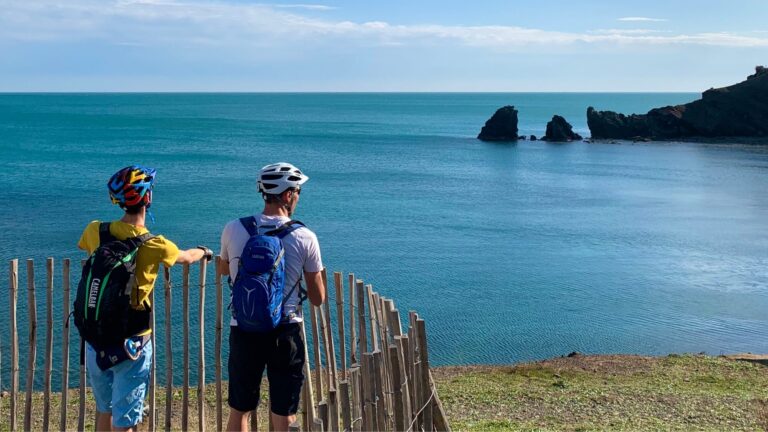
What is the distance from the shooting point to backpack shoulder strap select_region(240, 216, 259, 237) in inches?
202

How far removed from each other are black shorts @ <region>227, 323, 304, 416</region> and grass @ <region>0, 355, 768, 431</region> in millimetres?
3642

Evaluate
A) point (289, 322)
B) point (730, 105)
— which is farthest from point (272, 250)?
point (730, 105)

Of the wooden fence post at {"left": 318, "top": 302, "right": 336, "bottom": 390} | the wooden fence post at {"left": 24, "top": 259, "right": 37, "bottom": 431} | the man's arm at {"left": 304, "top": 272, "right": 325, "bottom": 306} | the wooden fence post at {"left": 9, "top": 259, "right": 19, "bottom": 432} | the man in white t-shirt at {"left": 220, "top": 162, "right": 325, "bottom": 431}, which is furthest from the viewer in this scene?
the wooden fence post at {"left": 9, "top": 259, "right": 19, "bottom": 432}

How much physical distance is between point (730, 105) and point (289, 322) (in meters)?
102

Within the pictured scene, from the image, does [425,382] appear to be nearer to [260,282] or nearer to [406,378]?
[406,378]

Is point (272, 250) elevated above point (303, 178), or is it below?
below

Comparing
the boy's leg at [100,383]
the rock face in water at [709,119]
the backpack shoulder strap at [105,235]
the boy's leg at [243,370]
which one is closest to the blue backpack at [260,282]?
the boy's leg at [243,370]

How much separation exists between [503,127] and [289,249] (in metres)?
105

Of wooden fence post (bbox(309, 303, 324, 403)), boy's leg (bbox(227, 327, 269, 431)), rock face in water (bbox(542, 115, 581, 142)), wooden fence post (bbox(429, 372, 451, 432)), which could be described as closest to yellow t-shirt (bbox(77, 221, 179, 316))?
boy's leg (bbox(227, 327, 269, 431))

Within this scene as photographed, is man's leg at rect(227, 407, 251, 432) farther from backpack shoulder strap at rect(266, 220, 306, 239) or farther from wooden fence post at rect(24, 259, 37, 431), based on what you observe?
wooden fence post at rect(24, 259, 37, 431)

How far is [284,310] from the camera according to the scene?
17.1ft

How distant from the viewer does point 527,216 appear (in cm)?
4641

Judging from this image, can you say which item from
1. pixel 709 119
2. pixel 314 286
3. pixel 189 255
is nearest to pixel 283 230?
pixel 314 286

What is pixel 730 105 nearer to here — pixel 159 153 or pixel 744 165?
pixel 744 165
